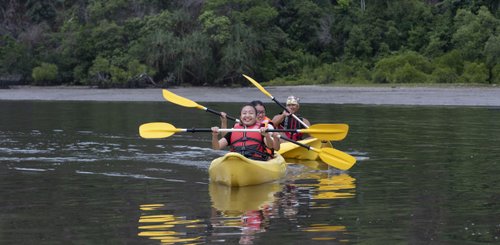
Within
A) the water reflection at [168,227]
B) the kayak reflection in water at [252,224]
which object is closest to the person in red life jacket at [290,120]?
the kayak reflection in water at [252,224]

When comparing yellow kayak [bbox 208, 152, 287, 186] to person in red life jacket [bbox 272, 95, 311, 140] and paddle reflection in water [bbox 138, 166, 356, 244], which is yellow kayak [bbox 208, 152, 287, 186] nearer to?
paddle reflection in water [bbox 138, 166, 356, 244]

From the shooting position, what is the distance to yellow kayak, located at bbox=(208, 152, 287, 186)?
12.7 m

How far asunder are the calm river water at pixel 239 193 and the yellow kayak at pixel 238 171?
17 centimetres

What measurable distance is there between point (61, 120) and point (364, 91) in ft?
50.5

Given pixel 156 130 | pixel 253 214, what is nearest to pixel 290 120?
pixel 156 130

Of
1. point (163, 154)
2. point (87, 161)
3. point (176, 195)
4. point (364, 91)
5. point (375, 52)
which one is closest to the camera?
point (176, 195)

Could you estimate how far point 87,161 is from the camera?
52.3 ft

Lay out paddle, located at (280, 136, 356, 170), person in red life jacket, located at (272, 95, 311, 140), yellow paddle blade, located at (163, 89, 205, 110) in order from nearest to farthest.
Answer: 1. paddle, located at (280, 136, 356, 170)
2. yellow paddle blade, located at (163, 89, 205, 110)
3. person in red life jacket, located at (272, 95, 311, 140)

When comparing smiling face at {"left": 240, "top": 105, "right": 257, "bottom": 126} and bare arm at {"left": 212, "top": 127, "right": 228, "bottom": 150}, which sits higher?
smiling face at {"left": 240, "top": 105, "right": 257, "bottom": 126}

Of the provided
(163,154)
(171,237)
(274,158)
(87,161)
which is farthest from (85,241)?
(163,154)

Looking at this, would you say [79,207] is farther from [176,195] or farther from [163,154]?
[163,154]

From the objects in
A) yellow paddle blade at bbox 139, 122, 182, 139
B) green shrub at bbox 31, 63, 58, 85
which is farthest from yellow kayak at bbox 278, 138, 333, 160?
green shrub at bbox 31, 63, 58, 85

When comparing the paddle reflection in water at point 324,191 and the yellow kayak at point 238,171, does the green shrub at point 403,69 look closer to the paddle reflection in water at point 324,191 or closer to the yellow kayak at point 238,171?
the paddle reflection in water at point 324,191

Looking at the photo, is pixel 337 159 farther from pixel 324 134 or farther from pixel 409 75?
pixel 409 75
